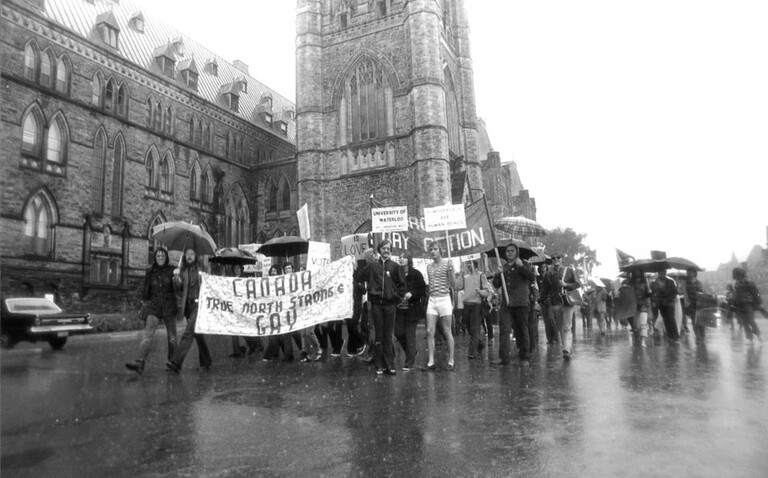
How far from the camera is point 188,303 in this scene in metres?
8.63

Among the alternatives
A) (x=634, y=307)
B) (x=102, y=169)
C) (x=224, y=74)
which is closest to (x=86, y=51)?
(x=102, y=169)

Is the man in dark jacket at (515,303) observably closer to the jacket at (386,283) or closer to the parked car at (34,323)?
the jacket at (386,283)

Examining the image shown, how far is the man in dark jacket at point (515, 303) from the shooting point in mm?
8383

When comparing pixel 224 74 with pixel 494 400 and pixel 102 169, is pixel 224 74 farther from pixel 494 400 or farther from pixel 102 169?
pixel 494 400

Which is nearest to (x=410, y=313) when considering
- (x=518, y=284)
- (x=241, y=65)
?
(x=518, y=284)

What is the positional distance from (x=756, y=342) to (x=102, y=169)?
2828cm

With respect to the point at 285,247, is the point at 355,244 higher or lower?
higher

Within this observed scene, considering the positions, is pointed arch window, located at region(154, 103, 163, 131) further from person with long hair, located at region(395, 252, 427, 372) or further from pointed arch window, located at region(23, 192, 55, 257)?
person with long hair, located at region(395, 252, 427, 372)

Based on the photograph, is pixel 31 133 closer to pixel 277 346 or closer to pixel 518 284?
pixel 277 346

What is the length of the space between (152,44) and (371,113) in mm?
15706

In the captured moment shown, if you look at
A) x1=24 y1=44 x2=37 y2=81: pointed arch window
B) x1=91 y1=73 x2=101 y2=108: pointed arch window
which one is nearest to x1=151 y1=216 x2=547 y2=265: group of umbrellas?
x1=24 y1=44 x2=37 y2=81: pointed arch window

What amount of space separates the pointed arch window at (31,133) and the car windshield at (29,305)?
43.4 ft

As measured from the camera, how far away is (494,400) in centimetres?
567

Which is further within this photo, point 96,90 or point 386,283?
point 96,90
